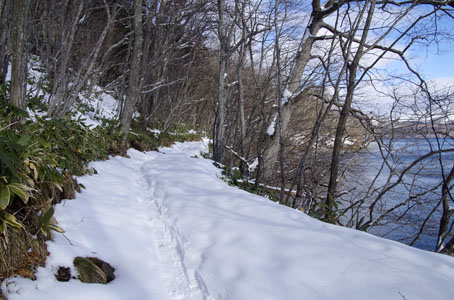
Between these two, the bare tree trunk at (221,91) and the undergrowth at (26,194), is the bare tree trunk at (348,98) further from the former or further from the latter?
the bare tree trunk at (221,91)

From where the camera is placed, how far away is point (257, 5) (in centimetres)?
599

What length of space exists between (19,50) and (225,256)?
2794 millimetres

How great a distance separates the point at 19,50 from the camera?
8.09 ft

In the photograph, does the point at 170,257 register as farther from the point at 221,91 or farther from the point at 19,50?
the point at 221,91

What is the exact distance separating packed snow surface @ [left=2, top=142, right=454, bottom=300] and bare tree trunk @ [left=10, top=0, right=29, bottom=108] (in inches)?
48.8

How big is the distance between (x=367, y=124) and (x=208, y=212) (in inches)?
130

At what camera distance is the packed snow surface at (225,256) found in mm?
1473

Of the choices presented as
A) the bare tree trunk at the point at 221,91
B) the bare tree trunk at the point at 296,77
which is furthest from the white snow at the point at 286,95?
the bare tree trunk at the point at 221,91

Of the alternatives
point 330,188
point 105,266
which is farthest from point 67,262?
point 330,188

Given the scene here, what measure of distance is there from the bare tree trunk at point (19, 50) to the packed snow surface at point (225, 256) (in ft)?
4.06

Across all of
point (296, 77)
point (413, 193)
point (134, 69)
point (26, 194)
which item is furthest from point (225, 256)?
point (134, 69)

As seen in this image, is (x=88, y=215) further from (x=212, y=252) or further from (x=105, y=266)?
(x=212, y=252)

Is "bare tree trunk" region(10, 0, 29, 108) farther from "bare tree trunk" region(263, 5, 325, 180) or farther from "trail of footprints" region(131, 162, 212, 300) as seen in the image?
"bare tree trunk" region(263, 5, 325, 180)

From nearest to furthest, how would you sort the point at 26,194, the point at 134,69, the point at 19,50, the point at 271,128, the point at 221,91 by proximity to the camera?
the point at 26,194 < the point at 19,50 < the point at 271,128 < the point at 221,91 < the point at 134,69
